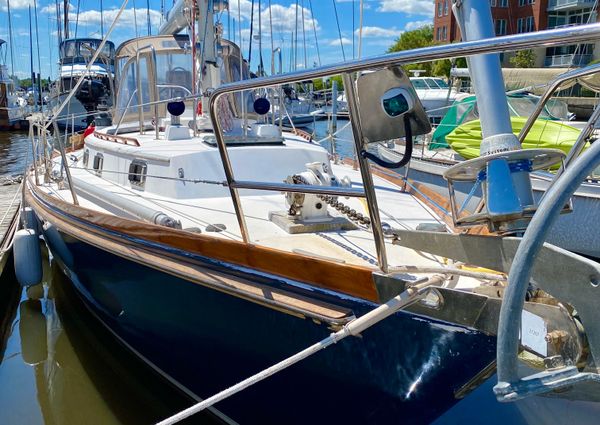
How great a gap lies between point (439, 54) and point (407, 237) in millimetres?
831

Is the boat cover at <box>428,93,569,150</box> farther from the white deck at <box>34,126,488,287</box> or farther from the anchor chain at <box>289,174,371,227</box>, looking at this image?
the anchor chain at <box>289,174,371,227</box>

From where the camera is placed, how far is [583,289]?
1.90 meters

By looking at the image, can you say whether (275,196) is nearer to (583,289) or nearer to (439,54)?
(439,54)

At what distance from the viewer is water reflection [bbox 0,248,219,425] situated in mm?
4648

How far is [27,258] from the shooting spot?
21.5 feet

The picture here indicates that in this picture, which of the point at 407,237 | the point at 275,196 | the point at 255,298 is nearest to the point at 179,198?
the point at 275,196

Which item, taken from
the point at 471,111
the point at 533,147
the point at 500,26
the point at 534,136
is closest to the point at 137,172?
the point at 533,147

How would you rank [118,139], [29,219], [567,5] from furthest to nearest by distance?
[567,5] < [29,219] < [118,139]

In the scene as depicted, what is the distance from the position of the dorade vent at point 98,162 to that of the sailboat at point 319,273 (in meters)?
0.43

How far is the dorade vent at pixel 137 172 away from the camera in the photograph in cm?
508

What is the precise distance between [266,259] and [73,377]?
324 cm

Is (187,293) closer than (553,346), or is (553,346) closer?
(553,346)

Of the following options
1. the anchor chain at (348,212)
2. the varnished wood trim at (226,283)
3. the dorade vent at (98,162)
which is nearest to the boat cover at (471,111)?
the dorade vent at (98,162)

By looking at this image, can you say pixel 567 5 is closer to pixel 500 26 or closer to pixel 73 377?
pixel 500 26
